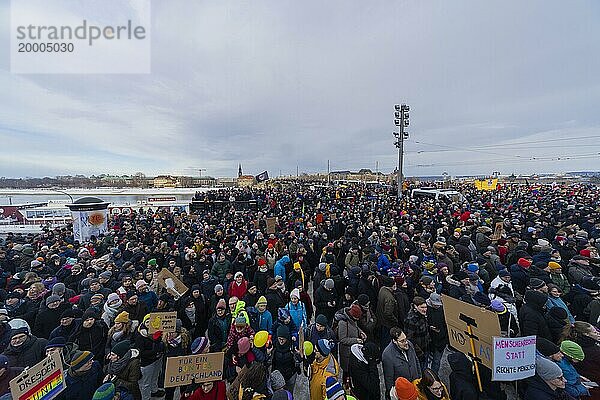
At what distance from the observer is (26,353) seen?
3730mm

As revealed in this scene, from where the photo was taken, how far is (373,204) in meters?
21.7

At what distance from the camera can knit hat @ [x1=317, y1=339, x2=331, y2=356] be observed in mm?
3455

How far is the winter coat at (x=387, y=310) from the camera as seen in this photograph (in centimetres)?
488

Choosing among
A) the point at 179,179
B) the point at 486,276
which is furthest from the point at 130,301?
the point at 179,179

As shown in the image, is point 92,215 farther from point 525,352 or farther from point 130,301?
point 525,352

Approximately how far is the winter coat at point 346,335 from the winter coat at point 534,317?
A: 231cm

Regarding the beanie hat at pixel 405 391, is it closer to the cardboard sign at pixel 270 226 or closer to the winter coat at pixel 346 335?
the winter coat at pixel 346 335

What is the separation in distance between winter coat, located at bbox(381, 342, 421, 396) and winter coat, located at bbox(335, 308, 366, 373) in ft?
1.42

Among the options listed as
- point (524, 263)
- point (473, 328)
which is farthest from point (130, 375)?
point (524, 263)

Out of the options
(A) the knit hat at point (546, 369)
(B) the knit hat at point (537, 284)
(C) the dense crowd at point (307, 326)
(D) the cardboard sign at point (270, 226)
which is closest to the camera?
(A) the knit hat at point (546, 369)

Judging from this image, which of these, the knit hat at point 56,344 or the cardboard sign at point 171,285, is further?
the cardboard sign at point 171,285

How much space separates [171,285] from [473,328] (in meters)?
5.08

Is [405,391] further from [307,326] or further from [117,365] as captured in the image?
[117,365]

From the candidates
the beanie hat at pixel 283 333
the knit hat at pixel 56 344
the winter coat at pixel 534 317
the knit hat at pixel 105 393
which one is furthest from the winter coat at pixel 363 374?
the knit hat at pixel 56 344
